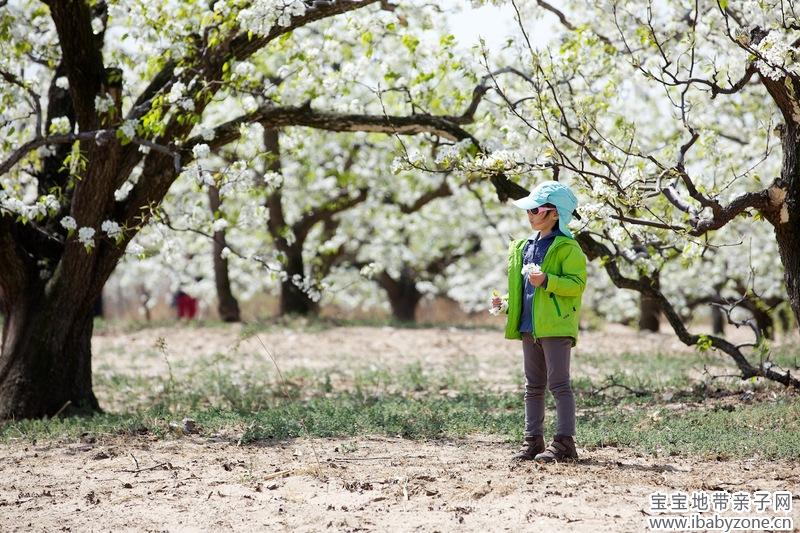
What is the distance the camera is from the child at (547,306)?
5.61 metres

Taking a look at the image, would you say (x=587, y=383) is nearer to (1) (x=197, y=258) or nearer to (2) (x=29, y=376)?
(2) (x=29, y=376)

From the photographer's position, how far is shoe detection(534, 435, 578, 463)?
18.8ft

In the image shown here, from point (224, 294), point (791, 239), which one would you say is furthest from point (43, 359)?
point (224, 294)

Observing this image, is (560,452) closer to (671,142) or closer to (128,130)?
(128,130)

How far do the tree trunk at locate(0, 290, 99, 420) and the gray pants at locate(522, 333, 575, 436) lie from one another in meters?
4.39

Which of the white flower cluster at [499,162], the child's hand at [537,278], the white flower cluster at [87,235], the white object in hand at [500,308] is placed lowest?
the white object in hand at [500,308]

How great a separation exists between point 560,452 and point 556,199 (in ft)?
5.16

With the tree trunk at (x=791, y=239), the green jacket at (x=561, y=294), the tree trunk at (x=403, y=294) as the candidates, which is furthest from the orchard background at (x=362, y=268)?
the tree trunk at (x=403, y=294)

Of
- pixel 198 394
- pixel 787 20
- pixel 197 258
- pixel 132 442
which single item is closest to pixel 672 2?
pixel 787 20

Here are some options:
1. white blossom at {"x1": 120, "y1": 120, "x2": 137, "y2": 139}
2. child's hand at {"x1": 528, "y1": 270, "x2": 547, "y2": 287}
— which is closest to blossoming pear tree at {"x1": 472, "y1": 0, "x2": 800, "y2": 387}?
child's hand at {"x1": 528, "y1": 270, "x2": 547, "y2": 287}

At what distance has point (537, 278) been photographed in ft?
17.8

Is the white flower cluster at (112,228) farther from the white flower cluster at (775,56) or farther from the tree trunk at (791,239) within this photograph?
the tree trunk at (791,239)

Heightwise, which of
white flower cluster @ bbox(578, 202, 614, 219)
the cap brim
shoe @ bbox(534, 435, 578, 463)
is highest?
white flower cluster @ bbox(578, 202, 614, 219)

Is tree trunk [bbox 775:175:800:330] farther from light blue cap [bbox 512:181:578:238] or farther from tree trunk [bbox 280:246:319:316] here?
tree trunk [bbox 280:246:319:316]
